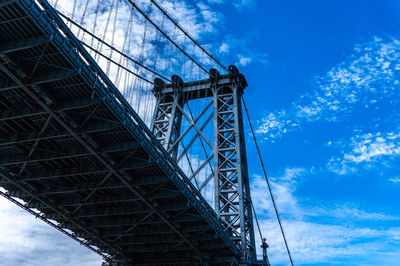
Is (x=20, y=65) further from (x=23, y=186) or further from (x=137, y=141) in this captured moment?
(x=23, y=186)

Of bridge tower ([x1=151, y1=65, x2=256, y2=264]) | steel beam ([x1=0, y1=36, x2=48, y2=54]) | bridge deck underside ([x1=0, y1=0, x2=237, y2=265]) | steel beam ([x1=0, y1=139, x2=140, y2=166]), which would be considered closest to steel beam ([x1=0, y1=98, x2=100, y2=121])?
bridge deck underside ([x1=0, y1=0, x2=237, y2=265])

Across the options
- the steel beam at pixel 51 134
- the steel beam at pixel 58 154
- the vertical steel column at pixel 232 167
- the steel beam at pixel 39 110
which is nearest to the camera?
the steel beam at pixel 39 110

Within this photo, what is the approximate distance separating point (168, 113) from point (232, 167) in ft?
40.0

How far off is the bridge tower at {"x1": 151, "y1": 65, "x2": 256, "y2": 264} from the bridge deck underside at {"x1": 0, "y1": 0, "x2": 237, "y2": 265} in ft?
14.2

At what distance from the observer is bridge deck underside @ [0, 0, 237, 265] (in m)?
22.4

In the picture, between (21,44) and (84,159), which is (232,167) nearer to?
(84,159)

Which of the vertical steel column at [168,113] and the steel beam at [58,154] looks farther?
the vertical steel column at [168,113]

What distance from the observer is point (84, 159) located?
31.8 meters

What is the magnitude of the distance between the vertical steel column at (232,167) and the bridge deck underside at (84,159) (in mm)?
3439

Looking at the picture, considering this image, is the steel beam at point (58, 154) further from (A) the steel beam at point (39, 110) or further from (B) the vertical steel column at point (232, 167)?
(B) the vertical steel column at point (232, 167)

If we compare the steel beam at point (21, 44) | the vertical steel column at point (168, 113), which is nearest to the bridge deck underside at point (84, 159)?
the steel beam at point (21, 44)

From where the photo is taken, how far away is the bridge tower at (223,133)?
148ft

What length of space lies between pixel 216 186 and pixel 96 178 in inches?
659

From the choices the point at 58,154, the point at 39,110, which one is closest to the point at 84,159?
the point at 58,154
